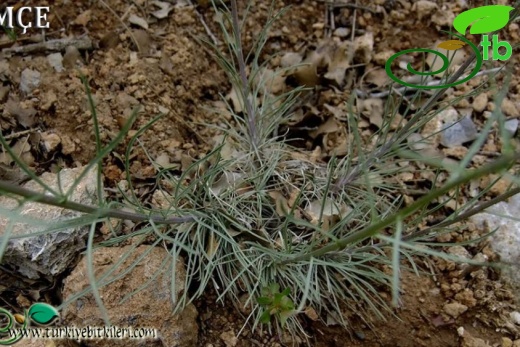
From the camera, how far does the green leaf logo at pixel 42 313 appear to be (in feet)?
4.35

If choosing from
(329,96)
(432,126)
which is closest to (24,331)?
(329,96)

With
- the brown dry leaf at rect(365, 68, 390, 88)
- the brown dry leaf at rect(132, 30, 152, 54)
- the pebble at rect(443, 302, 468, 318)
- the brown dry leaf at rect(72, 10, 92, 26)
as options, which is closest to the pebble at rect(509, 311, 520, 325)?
the pebble at rect(443, 302, 468, 318)

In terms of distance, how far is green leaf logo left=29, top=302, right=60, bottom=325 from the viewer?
1.33 meters

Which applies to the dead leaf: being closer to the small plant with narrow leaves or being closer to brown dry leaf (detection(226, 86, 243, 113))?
brown dry leaf (detection(226, 86, 243, 113))

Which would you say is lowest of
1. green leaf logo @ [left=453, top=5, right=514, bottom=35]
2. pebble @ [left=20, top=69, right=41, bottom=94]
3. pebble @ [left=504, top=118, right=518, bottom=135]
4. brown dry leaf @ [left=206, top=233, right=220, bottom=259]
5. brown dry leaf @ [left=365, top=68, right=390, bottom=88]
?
brown dry leaf @ [left=206, top=233, right=220, bottom=259]

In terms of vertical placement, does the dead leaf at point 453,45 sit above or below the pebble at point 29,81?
above

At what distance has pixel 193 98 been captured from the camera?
1879 mm

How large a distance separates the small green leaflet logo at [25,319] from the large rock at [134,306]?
0.05 m

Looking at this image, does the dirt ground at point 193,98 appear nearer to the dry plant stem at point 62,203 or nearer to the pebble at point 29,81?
the pebble at point 29,81

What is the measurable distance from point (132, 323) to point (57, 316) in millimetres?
207

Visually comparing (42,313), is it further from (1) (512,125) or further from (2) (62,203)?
(1) (512,125)

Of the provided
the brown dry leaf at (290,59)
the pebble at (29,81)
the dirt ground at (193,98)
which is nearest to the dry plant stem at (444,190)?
the dirt ground at (193,98)

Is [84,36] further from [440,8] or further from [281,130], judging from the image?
[440,8]

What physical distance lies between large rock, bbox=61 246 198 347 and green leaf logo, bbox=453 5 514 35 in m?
1.14
